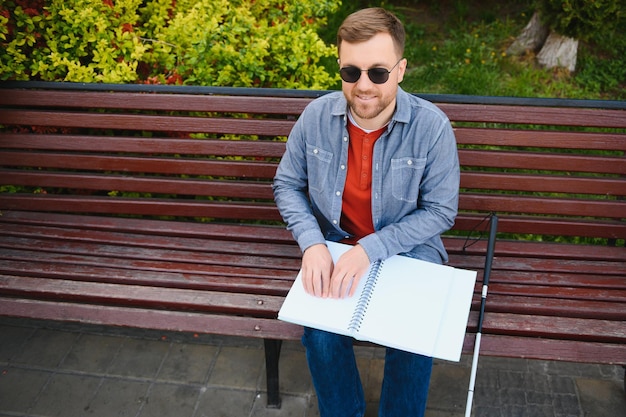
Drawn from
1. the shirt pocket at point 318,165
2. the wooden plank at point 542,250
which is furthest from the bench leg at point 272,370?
the wooden plank at point 542,250

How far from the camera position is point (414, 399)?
2.87 meters

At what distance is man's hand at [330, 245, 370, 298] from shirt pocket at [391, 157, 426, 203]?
33 cm

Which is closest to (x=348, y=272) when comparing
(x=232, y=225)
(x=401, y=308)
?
(x=401, y=308)

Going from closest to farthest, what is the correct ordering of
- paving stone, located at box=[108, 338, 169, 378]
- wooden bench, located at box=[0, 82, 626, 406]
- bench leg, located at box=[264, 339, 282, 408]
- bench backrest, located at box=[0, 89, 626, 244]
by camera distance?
wooden bench, located at box=[0, 82, 626, 406] → bench leg, located at box=[264, 339, 282, 408] → bench backrest, located at box=[0, 89, 626, 244] → paving stone, located at box=[108, 338, 169, 378]

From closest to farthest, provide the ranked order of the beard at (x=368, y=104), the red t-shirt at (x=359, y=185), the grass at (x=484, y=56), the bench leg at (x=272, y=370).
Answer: the beard at (x=368, y=104), the red t-shirt at (x=359, y=185), the bench leg at (x=272, y=370), the grass at (x=484, y=56)

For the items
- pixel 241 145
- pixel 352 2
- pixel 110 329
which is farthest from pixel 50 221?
pixel 352 2

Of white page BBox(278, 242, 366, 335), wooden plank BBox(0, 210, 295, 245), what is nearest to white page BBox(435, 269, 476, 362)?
white page BBox(278, 242, 366, 335)

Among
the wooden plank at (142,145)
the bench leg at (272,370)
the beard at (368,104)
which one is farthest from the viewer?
the wooden plank at (142,145)

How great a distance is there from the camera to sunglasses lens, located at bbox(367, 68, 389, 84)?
2619 mm

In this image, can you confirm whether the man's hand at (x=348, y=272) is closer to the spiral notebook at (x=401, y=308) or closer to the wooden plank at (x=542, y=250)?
the spiral notebook at (x=401, y=308)

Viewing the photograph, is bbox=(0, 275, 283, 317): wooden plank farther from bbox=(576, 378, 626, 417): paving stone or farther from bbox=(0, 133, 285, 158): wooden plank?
bbox=(576, 378, 626, 417): paving stone

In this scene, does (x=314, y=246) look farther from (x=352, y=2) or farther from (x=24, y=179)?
(x=352, y=2)

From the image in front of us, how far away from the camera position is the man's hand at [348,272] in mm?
2713

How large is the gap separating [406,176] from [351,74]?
536mm
